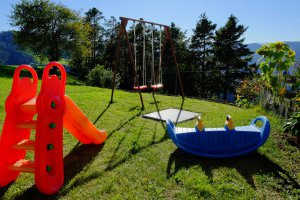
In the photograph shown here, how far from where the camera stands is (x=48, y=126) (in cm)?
255

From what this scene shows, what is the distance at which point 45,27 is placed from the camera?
20500 mm

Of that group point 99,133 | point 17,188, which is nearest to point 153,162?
point 99,133

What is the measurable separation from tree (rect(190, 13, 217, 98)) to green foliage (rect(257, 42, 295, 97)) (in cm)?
2297

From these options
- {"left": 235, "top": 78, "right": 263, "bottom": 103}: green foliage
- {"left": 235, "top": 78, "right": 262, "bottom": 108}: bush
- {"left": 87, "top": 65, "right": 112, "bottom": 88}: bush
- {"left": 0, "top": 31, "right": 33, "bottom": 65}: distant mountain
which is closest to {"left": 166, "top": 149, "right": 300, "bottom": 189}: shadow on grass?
{"left": 235, "top": 78, "right": 262, "bottom": 108}: bush

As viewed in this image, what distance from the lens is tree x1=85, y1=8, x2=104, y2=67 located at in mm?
31734

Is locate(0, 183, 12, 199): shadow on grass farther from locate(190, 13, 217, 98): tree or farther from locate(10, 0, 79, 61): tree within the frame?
locate(190, 13, 217, 98): tree

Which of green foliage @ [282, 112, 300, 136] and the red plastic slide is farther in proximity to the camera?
green foliage @ [282, 112, 300, 136]

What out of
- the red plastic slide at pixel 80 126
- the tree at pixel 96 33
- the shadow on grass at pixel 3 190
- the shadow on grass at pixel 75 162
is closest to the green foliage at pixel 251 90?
the red plastic slide at pixel 80 126

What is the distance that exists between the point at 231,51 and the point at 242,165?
26.7 m

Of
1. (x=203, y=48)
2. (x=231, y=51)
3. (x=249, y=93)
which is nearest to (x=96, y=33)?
(x=203, y=48)

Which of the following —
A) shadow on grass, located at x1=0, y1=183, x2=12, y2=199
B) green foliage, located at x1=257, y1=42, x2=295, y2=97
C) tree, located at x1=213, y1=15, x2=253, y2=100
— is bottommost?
shadow on grass, located at x1=0, y1=183, x2=12, y2=199

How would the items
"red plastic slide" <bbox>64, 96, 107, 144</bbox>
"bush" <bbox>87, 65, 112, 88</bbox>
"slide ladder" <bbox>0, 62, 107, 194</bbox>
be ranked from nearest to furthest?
"slide ladder" <bbox>0, 62, 107, 194</bbox>
"red plastic slide" <bbox>64, 96, 107, 144</bbox>
"bush" <bbox>87, 65, 112, 88</bbox>

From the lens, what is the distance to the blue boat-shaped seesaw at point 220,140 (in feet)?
11.0

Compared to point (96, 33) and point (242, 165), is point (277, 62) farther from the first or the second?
point (96, 33)
